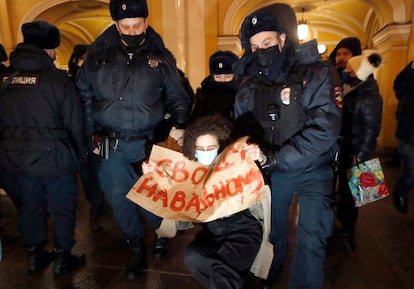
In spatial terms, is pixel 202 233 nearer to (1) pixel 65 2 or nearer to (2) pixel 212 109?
(2) pixel 212 109

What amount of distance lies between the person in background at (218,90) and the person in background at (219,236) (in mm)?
1113

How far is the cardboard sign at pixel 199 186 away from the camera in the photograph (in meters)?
1.63

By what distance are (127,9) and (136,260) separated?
1.93 metres

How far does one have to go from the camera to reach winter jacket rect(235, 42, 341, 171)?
1.57 meters

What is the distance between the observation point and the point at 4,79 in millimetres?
2135

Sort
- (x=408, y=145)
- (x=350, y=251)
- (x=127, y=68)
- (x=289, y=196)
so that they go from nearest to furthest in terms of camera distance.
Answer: (x=289, y=196)
(x=127, y=68)
(x=350, y=251)
(x=408, y=145)

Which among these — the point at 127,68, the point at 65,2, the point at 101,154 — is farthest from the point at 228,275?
the point at 65,2

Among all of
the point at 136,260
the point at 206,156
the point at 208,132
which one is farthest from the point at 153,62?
the point at 136,260

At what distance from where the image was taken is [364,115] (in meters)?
2.49

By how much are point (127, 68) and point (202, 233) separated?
1282mm

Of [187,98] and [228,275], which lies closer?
[228,275]

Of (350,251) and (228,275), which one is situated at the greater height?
(228,275)

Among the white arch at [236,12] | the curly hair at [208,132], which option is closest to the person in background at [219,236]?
the curly hair at [208,132]

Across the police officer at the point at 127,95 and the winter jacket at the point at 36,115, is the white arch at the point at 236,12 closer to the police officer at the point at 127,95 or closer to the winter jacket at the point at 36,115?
the police officer at the point at 127,95
